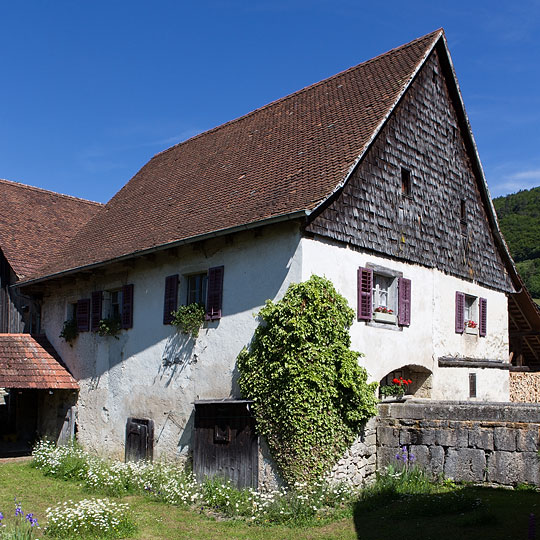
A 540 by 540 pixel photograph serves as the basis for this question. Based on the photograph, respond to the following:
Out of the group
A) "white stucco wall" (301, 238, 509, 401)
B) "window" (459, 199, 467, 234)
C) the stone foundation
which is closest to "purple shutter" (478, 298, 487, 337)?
"white stucco wall" (301, 238, 509, 401)

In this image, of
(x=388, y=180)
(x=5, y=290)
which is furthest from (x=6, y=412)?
(x=388, y=180)

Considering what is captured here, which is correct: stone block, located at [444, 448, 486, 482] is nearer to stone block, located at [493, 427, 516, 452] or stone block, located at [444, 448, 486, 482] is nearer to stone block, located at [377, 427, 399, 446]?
stone block, located at [493, 427, 516, 452]

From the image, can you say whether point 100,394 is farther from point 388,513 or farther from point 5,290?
point 388,513

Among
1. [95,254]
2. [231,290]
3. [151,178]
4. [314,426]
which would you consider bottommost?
[314,426]

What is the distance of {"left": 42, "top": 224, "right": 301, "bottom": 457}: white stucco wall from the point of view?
37.8ft

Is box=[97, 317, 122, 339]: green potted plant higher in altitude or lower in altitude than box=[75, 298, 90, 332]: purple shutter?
lower

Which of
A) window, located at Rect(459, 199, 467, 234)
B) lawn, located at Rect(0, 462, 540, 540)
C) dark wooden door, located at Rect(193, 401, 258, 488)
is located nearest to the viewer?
lawn, located at Rect(0, 462, 540, 540)

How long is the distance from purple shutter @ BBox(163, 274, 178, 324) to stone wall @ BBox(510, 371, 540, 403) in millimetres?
10425

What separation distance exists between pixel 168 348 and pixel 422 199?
624 centimetres

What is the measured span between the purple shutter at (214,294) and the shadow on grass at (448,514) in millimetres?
4215

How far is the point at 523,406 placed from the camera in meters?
10.1

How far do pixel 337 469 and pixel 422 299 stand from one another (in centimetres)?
445

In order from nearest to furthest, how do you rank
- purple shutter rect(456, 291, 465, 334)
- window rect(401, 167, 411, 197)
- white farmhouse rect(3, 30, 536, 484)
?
1. white farmhouse rect(3, 30, 536, 484)
2. window rect(401, 167, 411, 197)
3. purple shutter rect(456, 291, 465, 334)

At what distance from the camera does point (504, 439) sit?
32.5ft
